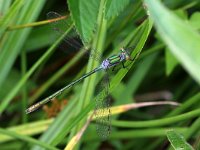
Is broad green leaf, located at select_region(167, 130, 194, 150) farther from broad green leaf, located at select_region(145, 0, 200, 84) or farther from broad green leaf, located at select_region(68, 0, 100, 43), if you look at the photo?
broad green leaf, located at select_region(145, 0, 200, 84)

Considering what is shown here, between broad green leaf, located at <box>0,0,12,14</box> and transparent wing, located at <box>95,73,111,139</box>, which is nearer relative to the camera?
transparent wing, located at <box>95,73,111,139</box>

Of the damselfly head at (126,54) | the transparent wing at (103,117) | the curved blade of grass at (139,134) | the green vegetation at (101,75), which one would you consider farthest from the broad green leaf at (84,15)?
the curved blade of grass at (139,134)

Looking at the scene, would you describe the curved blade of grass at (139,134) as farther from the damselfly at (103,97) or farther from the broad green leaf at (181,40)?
the broad green leaf at (181,40)

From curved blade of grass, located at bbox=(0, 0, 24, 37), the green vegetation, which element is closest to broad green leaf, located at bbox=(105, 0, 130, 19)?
the green vegetation

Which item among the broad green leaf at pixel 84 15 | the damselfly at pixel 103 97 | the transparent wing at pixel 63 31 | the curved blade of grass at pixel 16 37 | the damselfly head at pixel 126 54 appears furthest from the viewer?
the curved blade of grass at pixel 16 37

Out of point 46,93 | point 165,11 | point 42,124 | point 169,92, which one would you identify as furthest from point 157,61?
point 165,11

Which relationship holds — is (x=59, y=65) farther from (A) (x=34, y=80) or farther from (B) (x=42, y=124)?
(B) (x=42, y=124)
